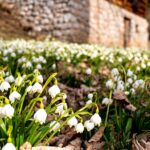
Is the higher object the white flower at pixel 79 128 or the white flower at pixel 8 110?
the white flower at pixel 8 110

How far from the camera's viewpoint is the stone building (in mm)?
17391

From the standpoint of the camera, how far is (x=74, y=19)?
17.3 m

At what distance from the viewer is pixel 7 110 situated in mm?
2344

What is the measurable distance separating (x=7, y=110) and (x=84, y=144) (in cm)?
82

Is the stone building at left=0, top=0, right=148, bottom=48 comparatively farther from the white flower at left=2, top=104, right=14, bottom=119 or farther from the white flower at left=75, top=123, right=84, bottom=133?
the white flower at left=2, top=104, right=14, bottom=119

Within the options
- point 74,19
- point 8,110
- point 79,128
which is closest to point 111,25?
point 74,19

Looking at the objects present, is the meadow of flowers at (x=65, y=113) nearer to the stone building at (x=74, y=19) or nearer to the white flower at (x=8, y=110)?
the white flower at (x=8, y=110)

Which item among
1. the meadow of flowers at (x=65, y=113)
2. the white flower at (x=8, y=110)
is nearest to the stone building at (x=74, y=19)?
the meadow of flowers at (x=65, y=113)

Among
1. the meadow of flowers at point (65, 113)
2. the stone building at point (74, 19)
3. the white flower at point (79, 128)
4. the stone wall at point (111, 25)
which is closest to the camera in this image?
the meadow of flowers at point (65, 113)

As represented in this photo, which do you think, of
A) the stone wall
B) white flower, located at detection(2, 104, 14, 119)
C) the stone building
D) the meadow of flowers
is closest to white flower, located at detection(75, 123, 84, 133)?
the meadow of flowers

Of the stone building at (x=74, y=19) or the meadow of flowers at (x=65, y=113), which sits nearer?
the meadow of flowers at (x=65, y=113)

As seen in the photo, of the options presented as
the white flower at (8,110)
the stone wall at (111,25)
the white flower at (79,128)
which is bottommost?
the white flower at (79,128)

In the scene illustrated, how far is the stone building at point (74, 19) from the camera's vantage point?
17391mm

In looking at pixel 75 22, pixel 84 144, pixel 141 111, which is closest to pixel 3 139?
pixel 84 144
